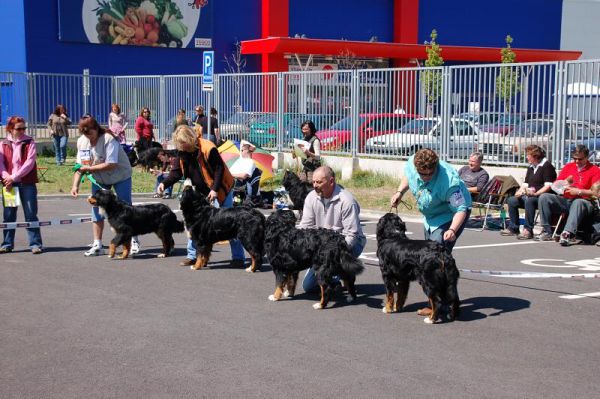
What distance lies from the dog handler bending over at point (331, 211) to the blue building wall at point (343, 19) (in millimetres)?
36250

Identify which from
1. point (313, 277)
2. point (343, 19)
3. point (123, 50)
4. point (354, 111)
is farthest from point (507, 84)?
point (343, 19)

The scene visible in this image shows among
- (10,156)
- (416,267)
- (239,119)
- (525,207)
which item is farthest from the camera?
(239,119)

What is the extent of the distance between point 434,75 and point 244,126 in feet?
22.8

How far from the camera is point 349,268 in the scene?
776cm

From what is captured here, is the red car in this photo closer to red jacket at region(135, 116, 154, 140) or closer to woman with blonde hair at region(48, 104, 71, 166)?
red jacket at region(135, 116, 154, 140)

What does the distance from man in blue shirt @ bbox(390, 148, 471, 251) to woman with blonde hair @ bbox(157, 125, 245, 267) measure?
2804 millimetres

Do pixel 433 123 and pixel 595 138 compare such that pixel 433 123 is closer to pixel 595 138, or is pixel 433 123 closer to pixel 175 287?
pixel 595 138

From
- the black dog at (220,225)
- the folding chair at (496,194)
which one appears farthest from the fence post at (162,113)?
the black dog at (220,225)

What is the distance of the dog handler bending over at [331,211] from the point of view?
810 centimetres

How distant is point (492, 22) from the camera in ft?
164

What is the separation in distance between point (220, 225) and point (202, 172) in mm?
752

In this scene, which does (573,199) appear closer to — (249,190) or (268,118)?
(249,190)

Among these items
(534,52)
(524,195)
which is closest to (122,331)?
(524,195)

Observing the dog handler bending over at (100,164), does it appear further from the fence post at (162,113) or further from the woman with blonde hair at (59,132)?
the fence post at (162,113)
